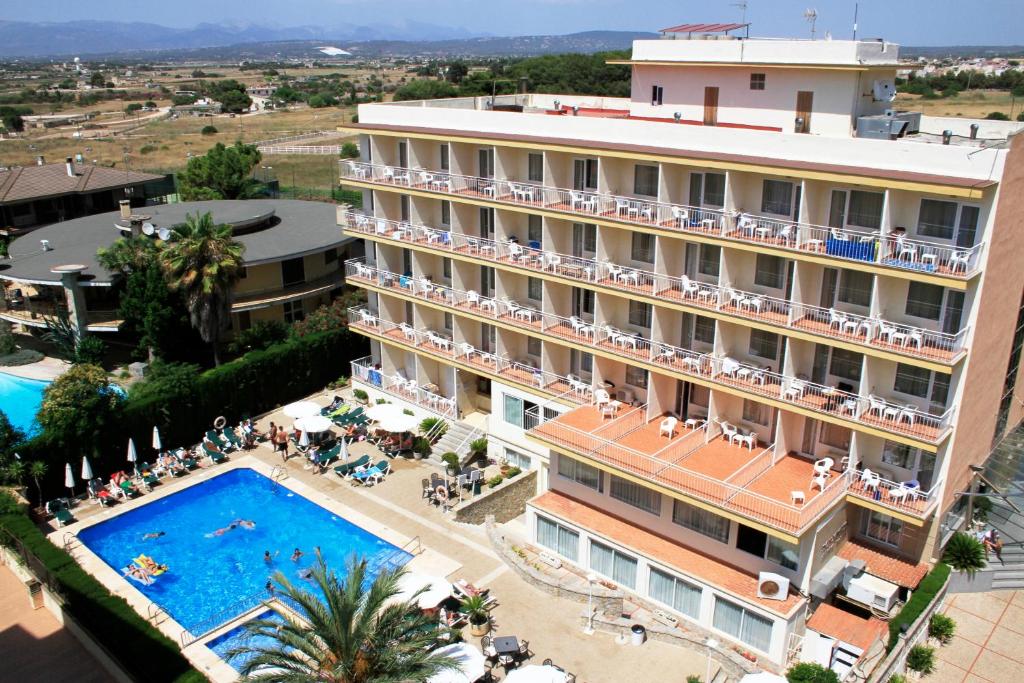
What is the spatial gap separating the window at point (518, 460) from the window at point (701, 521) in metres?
8.61

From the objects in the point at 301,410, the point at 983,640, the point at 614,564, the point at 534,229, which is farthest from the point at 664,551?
the point at 301,410

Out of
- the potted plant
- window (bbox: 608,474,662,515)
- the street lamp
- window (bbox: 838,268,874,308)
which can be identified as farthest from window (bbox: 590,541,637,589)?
window (bbox: 838,268,874,308)

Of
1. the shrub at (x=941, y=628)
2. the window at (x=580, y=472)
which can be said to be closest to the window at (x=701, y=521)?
the window at (x=580, y=472)

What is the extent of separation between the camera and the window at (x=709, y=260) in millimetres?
28938

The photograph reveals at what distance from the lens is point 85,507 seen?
33875mm

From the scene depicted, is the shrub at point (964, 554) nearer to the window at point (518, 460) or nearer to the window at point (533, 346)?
the window at point (518, 460)

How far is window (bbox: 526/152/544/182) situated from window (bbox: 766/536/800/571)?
1663cm

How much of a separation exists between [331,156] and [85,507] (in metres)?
84.0

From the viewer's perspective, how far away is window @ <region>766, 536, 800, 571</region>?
2527cm

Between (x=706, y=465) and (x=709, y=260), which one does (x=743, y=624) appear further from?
(x=709, y=260)

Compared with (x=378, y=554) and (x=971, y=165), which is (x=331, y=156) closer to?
(x=378, y=554)

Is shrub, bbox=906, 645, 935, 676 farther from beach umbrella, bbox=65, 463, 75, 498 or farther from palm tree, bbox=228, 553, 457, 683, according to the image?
beach umbrella, bbox=65, 463, 75, 498

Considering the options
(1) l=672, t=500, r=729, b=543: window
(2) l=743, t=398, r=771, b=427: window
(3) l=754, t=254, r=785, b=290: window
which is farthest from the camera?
(2) l=743, t=398, r=771, b=427: window

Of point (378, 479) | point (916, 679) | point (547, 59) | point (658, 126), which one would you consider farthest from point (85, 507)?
point (547, 59)
